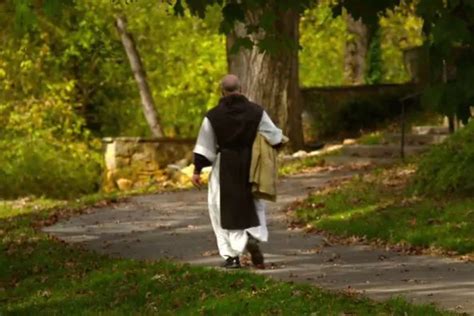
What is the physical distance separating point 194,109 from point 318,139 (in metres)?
15.0

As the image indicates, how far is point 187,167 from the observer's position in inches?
1155

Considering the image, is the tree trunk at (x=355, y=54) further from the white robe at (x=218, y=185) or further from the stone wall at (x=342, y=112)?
the white robe at (x=218, y=185)

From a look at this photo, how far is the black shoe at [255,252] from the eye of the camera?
1383 cm

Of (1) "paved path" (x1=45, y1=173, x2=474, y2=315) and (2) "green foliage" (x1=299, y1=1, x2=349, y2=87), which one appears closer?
(1) "paved path" (x1=45, y1=173, x2=474, y2=315)

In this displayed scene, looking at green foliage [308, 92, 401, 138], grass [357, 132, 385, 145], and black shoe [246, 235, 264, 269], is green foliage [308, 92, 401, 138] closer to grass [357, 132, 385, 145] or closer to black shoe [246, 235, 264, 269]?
grass [357, 132, 385, 145]

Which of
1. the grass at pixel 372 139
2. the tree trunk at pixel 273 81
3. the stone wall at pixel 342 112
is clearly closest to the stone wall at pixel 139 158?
the stone wall at pixel 342 112

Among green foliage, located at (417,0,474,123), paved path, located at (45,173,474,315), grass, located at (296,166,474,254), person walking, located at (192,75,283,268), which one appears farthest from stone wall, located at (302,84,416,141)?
green foliage, located at (417,0,474,123)

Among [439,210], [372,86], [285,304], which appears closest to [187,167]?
[372,86]

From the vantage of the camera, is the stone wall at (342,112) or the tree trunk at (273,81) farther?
the stone wall at (342,112)

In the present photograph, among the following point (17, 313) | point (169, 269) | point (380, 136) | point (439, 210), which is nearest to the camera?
point (17, 313)

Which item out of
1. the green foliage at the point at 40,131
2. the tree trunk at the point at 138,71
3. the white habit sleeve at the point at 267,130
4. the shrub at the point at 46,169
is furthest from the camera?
the tree trunk at the point at 138,71

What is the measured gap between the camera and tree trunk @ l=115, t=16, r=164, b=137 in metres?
40.1

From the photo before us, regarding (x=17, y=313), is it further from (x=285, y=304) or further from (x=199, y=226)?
(x=199, y=226)

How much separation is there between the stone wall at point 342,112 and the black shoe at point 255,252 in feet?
58.0
